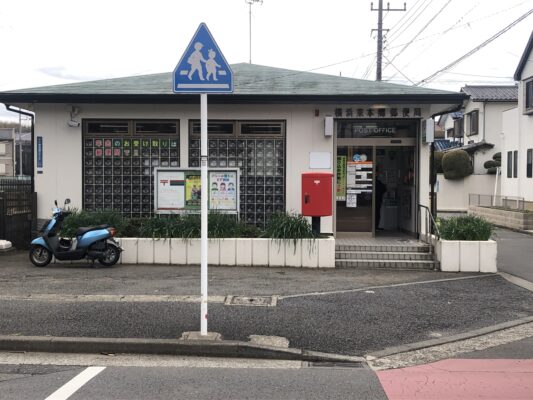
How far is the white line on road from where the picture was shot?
4.72 metres

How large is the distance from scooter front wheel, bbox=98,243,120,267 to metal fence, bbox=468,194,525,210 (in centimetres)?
1774

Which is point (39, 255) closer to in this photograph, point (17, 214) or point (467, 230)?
point (17, 214)

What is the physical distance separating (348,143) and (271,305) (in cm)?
623

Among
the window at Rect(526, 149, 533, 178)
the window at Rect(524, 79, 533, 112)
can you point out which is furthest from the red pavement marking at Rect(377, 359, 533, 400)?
the window at Rect(524, 79, 533, 112)

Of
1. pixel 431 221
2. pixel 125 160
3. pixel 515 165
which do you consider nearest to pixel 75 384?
pixel 125 160

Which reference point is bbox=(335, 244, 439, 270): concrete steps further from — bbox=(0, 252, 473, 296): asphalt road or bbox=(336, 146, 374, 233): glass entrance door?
bbox=(336, 146, 374, 233): glass entrance door

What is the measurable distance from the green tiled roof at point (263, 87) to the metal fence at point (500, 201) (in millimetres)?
12272

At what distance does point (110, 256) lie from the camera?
1067 centimetres

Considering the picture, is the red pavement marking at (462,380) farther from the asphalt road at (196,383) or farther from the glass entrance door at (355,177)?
the glass entrance door at (355,177)

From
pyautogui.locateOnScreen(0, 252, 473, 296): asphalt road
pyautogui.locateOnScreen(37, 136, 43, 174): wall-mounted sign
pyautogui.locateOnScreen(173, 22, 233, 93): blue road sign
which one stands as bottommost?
pyautogui.locateOnScreen(0, 252, 473, 296): asphalt road

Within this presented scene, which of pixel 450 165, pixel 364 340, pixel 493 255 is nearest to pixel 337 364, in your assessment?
pixel 364 340

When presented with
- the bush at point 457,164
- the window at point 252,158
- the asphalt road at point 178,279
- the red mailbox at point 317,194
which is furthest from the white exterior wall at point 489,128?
the asphalt road at point 178,279

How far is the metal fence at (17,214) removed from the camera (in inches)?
487

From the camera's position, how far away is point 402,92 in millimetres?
11992
